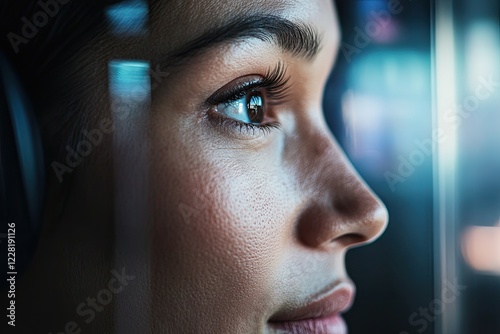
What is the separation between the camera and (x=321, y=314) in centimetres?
102

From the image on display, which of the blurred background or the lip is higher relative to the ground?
the blurred background

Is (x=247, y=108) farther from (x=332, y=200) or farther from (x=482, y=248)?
(x=482, y=248)

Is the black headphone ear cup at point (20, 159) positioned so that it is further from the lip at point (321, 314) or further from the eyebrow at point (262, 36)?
the lip at point (321, 314)

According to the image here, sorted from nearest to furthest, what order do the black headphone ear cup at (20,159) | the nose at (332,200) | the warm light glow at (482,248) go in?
the black headphone ear cup at (20,159), the nose at (332,200), the warm light glow at (482,248)

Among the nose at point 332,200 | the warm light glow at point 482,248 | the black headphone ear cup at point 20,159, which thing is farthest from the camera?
the warm light glow at point 482,248

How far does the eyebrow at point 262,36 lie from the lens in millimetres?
916

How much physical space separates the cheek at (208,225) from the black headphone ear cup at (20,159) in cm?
16

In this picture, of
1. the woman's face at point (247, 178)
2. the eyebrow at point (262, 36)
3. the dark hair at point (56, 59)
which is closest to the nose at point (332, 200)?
the woman's face at point (247, 178)

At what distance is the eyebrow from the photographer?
916 mm

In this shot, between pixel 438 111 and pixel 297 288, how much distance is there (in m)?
0.39

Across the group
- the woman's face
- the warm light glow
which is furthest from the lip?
the warm light glow

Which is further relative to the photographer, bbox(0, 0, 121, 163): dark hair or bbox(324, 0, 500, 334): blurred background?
bbox(324, 0, 500, 334): blurred background

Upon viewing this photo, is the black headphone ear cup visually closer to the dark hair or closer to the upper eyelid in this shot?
the dark hair

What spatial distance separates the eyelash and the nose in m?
0.08
